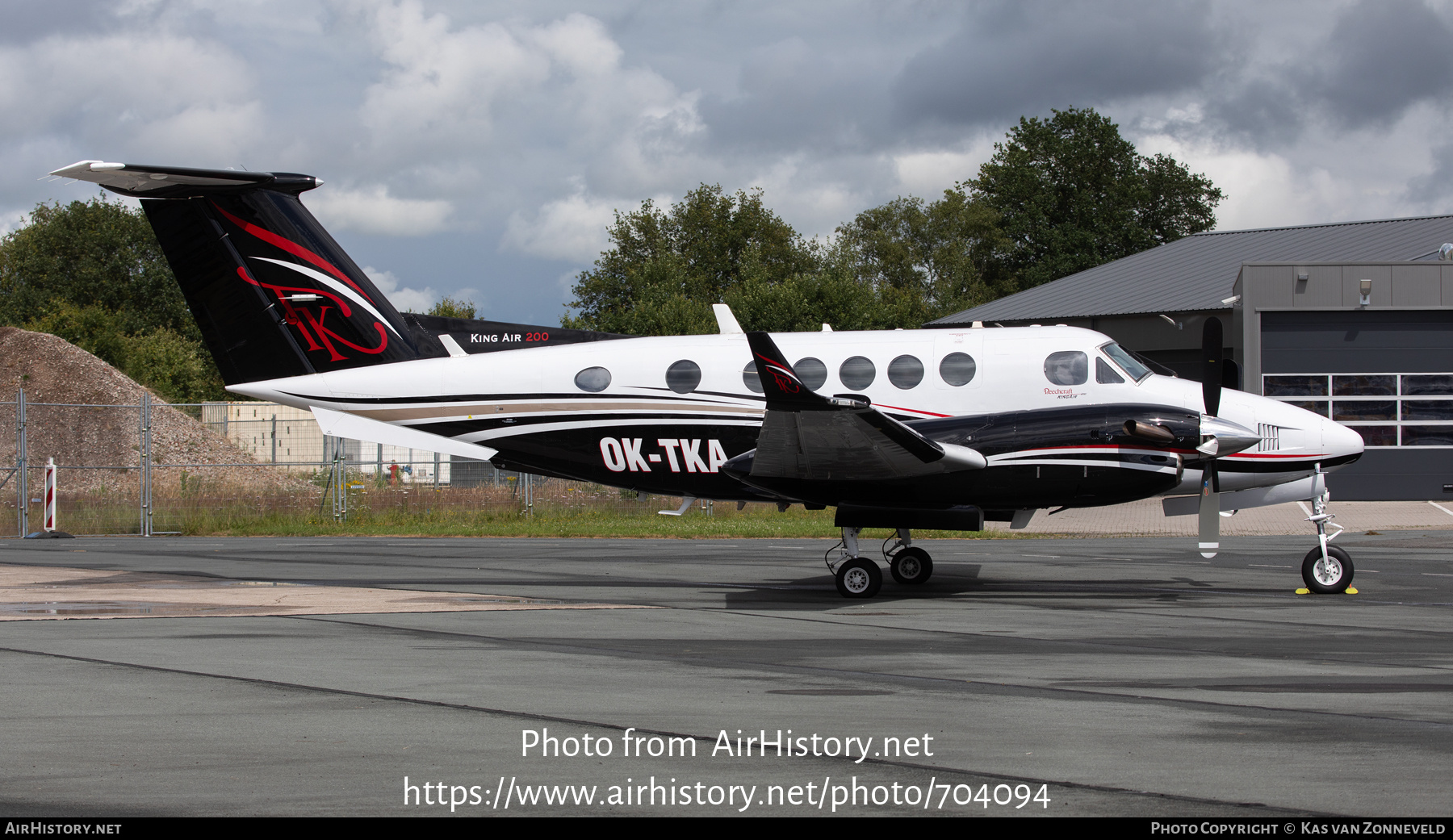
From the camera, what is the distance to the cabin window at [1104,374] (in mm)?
13086

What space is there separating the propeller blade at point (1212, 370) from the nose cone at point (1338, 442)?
1.18 metres

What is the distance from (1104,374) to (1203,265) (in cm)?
3485

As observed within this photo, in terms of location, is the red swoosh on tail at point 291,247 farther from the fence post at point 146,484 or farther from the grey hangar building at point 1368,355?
the grey hangar building at point 1368,355

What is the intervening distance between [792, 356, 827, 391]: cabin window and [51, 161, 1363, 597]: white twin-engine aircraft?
3 centimetres

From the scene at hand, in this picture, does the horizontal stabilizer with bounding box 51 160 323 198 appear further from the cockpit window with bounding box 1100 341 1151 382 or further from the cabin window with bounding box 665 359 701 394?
the cockpit window with bounding box 1100 341 1151 382

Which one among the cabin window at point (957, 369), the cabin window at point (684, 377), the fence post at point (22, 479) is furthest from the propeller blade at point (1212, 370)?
the fence post at point (22, 479)

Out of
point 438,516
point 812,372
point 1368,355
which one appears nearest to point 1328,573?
point 812,372

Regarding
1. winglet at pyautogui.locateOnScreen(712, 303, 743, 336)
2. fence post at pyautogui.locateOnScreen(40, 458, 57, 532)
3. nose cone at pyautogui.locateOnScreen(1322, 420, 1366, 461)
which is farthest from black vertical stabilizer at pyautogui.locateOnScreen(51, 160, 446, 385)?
fence post at pyautogui.locateOnScreen(40, 458, 57, 532)

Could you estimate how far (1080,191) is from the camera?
247 feet

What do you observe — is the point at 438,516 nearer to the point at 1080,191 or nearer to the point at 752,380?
the point at 752,380

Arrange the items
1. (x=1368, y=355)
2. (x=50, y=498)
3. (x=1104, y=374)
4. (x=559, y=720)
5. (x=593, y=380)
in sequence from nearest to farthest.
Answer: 1. (x=559, y=720)
2. (x=1104, y=374)
3. (x=593, y=380)
4. (x=50, y=498)
5. (x=1368, y=355)

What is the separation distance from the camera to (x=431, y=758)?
220 inches

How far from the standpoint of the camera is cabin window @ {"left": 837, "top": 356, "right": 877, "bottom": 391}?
44.1 feet
